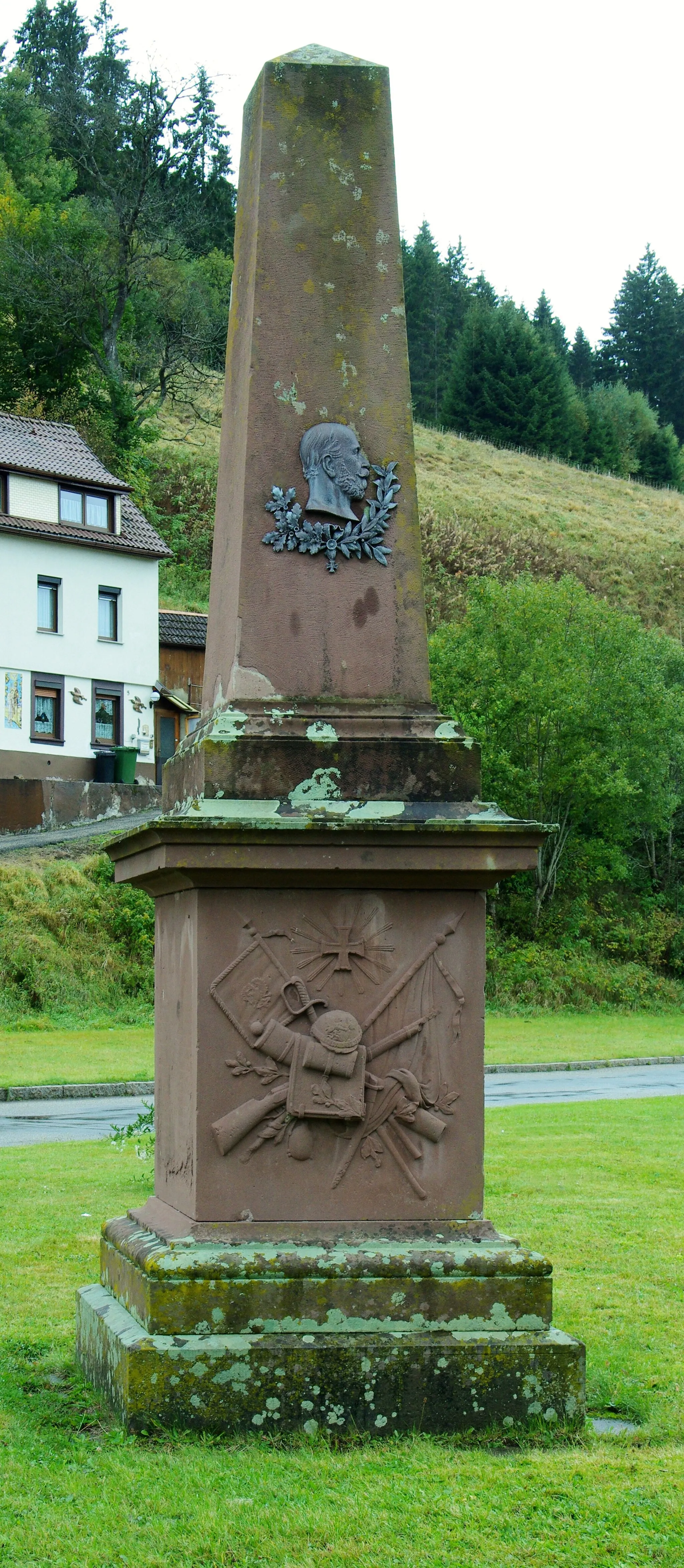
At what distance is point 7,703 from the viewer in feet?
135

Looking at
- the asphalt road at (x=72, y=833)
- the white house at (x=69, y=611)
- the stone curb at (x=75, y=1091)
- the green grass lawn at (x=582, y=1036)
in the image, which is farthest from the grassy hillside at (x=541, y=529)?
the stone curb at (x=75, y=1091)

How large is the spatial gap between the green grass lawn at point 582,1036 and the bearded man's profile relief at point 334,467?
19.3m

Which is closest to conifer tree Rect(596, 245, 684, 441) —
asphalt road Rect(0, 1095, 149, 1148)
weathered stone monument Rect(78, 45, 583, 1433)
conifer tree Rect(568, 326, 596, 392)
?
conifer tree Rect(568, 326, 596, 392)

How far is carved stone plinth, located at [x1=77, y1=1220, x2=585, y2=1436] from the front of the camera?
208 inches

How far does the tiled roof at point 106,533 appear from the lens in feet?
137

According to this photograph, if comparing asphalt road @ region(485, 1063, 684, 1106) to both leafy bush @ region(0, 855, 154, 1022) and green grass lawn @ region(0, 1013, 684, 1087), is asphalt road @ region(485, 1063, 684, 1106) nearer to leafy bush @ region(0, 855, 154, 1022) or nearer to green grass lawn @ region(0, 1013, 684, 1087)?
green grass lawn @ region(0, 1013, 684, 1087)

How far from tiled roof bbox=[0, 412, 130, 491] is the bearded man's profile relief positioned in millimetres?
37189

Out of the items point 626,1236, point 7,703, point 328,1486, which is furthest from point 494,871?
point 7,703

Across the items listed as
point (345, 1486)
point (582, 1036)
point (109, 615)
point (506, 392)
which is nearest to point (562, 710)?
point (582, 1036)

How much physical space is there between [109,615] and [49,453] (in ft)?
15.9

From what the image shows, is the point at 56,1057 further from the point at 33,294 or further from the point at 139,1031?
the point at 33,294

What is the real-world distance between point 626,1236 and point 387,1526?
5445 millimetres

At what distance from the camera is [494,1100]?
64.1 ft

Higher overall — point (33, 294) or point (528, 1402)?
point (33, 294)
